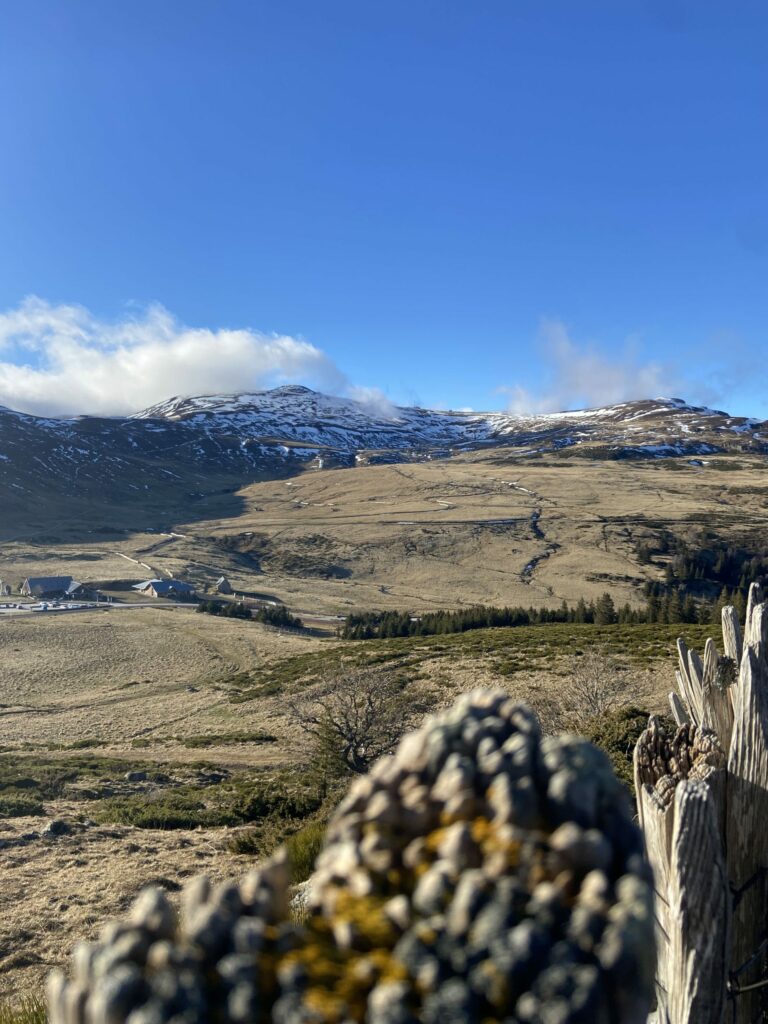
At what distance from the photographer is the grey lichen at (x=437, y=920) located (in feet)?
4.33

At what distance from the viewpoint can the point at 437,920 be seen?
1.41 metres

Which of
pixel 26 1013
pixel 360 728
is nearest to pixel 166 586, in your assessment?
pixel 360 728

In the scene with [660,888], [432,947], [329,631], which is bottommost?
[329,631]

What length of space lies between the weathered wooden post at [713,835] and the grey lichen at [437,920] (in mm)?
1453

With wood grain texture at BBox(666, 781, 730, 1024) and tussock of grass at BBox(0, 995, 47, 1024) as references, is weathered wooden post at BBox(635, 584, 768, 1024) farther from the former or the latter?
tussock of grass at BBox(0, 995, 47, 1024)

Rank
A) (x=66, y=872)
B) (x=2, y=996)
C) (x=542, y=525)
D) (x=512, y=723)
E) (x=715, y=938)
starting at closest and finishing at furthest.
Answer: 1. (x=512, y=723)
2. (x=715, y=938)
3. (x=2, y=996)
4. (x=66, y=872)
5. (x=542, y=525)

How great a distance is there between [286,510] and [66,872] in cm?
14050

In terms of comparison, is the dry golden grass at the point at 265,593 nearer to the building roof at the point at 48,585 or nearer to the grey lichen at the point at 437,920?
the building roof at the point at 48,585

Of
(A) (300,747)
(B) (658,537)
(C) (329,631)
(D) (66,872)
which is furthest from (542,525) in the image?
(D) (66,872)

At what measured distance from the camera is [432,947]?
1377 millimetres

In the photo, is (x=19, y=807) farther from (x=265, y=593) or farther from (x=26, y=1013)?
(x=265, y=593)

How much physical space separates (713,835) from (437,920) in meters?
1.88

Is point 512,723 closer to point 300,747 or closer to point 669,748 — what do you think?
point 669,748

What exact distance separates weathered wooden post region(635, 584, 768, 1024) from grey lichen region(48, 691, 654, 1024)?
4.77 ft
